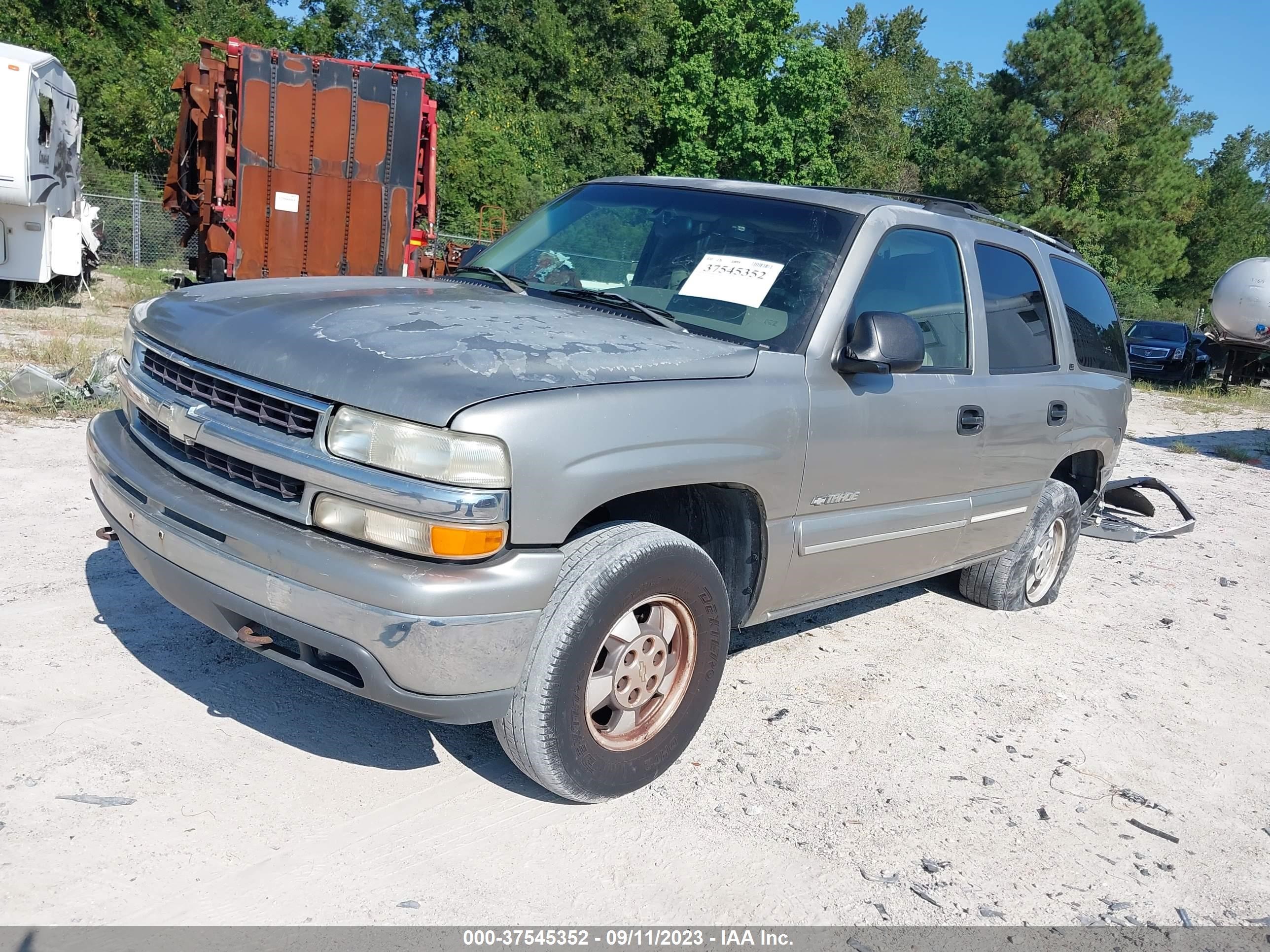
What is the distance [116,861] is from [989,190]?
42.7 metres

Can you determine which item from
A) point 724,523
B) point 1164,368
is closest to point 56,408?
point 724,523

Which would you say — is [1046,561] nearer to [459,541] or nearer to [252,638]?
[459,541]

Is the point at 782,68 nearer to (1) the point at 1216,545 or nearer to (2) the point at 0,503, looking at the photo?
(1) the point at 1216,545

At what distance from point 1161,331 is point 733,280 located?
79.9 feet

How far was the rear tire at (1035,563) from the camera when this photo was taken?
5.41m

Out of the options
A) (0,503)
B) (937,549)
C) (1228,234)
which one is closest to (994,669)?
(937,549)

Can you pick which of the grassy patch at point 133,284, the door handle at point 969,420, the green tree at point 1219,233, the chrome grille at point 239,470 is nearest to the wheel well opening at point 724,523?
the chrome grille at point 239,470

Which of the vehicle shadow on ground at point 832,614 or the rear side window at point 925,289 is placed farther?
the vehicle shadow on ground at point 832,614

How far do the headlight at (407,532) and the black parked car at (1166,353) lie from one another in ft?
77.9

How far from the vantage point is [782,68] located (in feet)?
144

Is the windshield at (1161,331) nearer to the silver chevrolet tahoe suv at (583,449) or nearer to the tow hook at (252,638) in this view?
the silver chevrolet tahoe suv at (583,449)

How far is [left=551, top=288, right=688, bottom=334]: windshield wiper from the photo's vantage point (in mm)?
3631

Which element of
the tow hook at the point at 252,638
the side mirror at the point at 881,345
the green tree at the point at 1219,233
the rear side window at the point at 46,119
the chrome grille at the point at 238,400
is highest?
the green tree at the point at 1219,233

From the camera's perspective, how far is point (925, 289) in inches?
166
